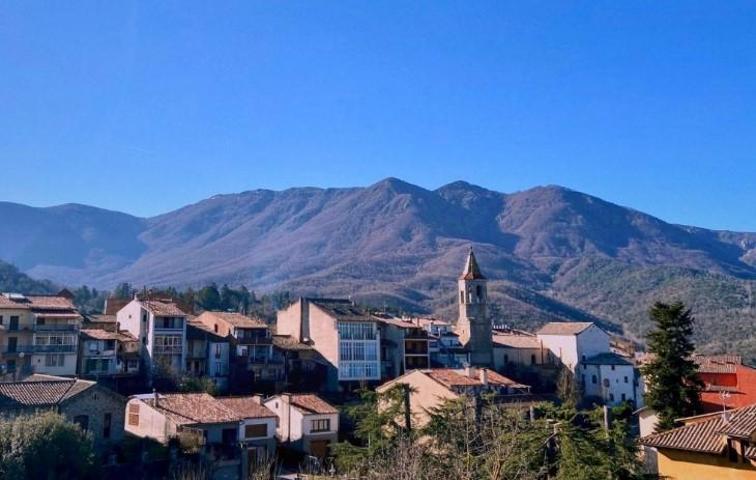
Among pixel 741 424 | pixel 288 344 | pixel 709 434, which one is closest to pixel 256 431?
pixel 288 344

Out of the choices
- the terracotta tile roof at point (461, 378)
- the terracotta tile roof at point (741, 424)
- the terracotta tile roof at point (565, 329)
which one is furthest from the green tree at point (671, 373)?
the terracotta tile roof at point (565, 329)

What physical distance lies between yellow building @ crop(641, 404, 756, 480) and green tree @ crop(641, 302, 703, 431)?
17215 mm

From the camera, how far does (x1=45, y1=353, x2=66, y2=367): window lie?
175 ft

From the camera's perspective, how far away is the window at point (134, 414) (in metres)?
43.1

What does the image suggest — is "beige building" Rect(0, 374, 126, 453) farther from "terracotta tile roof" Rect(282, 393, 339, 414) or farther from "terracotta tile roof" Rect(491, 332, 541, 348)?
"terracotta tile roof" Rect(491, 332, 541, 348)

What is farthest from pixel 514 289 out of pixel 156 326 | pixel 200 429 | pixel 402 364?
pixel 200 429

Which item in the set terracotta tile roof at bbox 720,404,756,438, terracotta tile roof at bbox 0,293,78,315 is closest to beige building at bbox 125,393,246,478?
terracotta tile roof at bbox 0,293,78,315

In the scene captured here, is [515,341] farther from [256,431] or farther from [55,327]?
[55,327]

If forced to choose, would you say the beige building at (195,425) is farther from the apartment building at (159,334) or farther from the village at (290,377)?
the apartment building at (159,334)

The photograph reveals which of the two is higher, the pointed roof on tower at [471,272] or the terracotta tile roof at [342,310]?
the pointed roof on tower at [471,272]

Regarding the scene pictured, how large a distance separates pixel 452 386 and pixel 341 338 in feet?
54.8

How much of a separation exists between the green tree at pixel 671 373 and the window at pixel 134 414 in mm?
30101

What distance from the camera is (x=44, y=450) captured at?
32.3m

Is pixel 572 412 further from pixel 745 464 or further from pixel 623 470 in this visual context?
pixel 745 464
